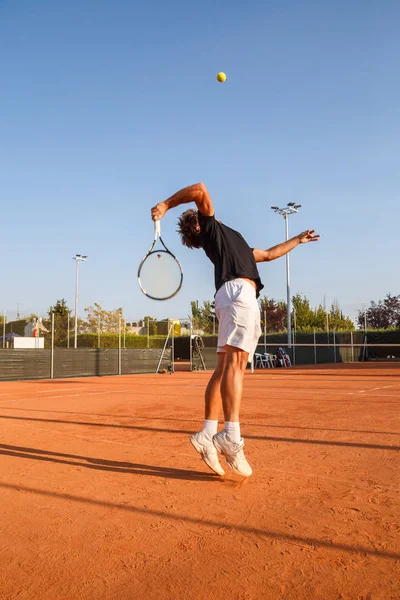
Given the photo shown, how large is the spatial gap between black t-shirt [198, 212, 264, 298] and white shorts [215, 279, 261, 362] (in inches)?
2.6

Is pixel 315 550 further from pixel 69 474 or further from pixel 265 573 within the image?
pixel 69 474

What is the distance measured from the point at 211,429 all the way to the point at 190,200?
151cm

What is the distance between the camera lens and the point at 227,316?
140 inches

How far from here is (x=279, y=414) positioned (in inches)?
263

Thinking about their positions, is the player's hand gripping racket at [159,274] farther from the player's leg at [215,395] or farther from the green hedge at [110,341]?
the green hedge at [110,341]

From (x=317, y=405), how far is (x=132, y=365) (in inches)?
574

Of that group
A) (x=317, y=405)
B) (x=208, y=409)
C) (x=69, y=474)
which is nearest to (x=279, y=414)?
(x=317, y=405)

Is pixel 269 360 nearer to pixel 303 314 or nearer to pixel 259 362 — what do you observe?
pixel 259 362

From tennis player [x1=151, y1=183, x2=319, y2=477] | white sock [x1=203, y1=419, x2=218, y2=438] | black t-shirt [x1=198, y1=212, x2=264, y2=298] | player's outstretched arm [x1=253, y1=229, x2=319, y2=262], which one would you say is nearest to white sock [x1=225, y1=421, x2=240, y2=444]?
tennis player [x1=151, y1=183, x2=319, y2=477]

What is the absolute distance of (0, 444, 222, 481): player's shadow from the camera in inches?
137

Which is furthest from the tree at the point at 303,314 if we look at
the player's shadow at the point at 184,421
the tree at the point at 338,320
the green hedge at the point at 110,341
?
the player's shadow at the point at 184,421

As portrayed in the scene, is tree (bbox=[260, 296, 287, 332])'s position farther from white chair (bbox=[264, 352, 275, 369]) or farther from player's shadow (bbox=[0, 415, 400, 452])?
player's shadow (bbox=[0, 415, 400, 452])

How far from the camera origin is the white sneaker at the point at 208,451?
3.43m

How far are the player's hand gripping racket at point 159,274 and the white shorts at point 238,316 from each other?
147 cm
